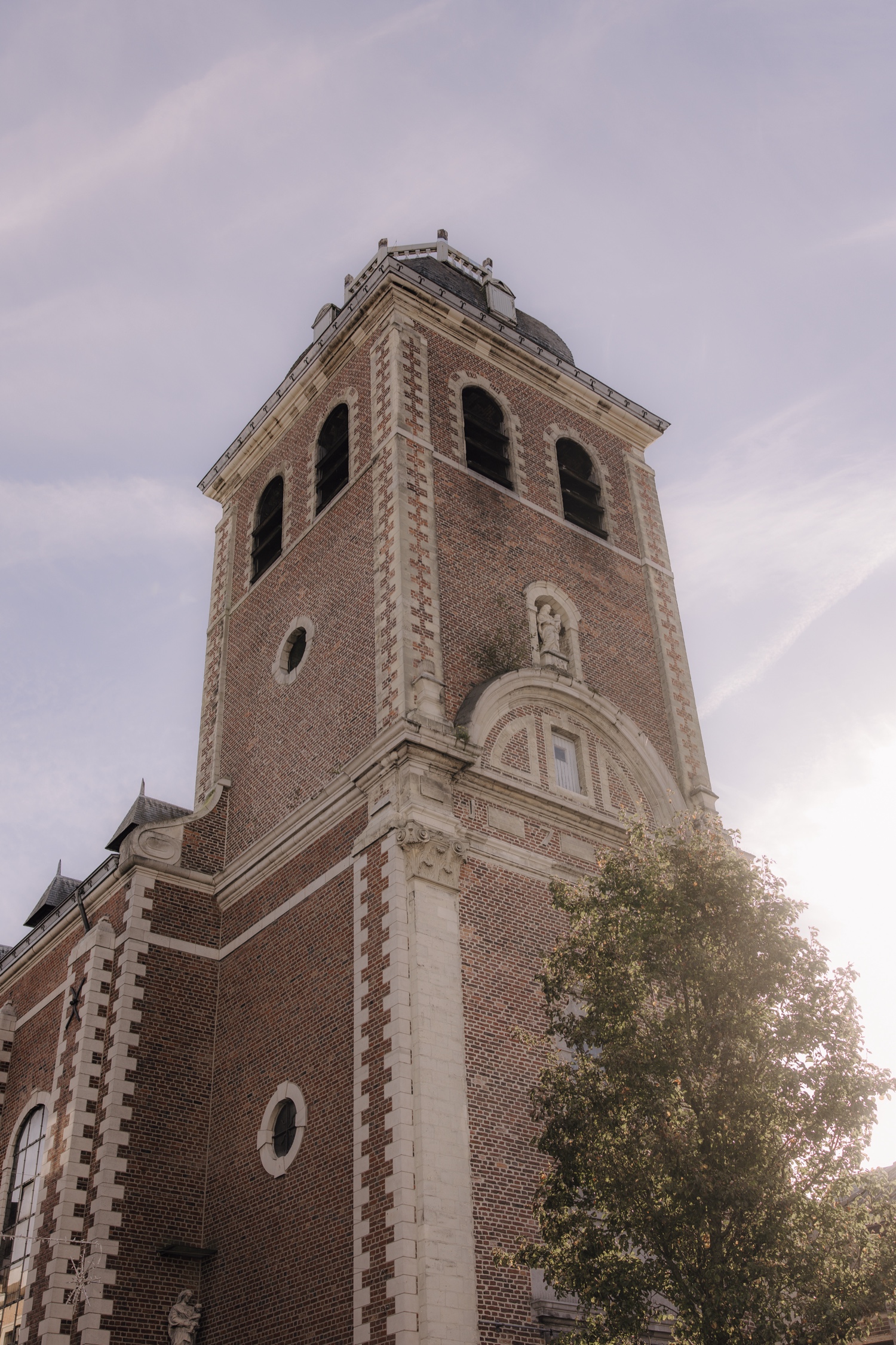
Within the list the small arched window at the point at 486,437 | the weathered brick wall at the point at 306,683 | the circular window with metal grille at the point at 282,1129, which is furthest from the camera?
the small arched window at the point at 486,437

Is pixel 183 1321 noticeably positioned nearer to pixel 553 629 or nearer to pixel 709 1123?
pixel 709 1123

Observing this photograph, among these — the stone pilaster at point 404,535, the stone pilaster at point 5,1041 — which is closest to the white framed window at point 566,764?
the stone pilaster at point 404,535

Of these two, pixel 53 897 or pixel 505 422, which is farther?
pixel 53 897

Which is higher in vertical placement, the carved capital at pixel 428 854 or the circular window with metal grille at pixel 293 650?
the circular window with metal grille at pixel 293 650

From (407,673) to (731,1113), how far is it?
28.2 feet

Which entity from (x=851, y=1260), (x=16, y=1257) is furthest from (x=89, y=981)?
(x=851, y=1260)

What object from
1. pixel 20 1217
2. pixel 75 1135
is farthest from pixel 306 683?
pixel 20 1217

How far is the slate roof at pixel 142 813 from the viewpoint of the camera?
25.4 metres

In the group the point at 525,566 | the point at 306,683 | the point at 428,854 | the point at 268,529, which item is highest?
the point at 268,529

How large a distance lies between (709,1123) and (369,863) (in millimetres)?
6572

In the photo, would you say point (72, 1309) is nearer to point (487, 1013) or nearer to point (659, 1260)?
point (487, 1013)

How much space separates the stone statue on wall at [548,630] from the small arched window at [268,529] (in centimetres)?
623

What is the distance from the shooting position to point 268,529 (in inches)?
1041

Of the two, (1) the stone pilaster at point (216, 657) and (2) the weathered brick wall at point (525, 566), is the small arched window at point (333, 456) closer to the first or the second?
(2) the weathered brick wall at point (525, 566)
